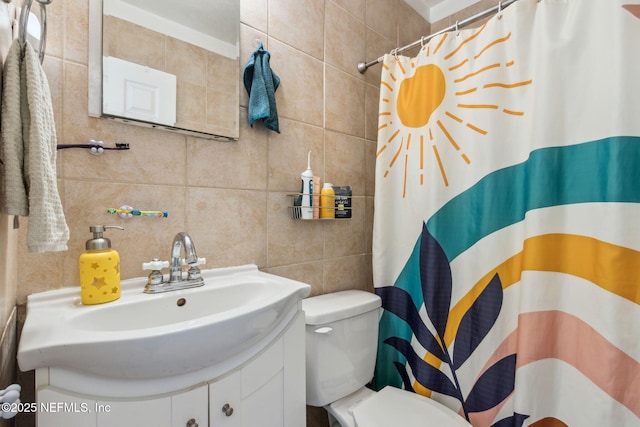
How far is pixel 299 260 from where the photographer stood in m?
1.28

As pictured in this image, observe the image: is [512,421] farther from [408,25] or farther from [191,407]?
[408,25]

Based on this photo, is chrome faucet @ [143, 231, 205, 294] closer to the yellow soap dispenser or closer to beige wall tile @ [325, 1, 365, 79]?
the yellow soap dispenser

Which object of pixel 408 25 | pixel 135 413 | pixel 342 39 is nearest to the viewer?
pixel 135 413

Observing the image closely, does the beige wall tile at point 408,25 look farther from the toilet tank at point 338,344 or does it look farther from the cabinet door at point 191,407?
the cabinet door at point 191,407

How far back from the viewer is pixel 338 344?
114 centimetres

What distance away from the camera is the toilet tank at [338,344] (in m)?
1.09

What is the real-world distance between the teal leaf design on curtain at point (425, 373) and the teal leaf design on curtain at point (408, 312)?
0.22ft

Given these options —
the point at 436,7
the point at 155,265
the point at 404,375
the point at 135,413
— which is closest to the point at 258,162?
the point at 155,265

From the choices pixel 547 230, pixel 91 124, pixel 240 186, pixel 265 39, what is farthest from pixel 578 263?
pixel 91 124

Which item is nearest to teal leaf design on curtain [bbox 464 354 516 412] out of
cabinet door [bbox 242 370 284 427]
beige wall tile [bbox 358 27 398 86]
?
cabinet door [bbox 242 370 284 427]

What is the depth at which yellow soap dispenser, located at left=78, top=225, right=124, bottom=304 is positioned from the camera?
28.3 inches

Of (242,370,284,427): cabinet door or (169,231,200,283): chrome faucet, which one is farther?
(169,231,200,283): chrome faucet

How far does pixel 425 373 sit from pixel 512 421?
1.07 ft

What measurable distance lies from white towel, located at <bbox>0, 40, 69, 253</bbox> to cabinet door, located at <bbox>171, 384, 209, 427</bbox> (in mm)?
394
